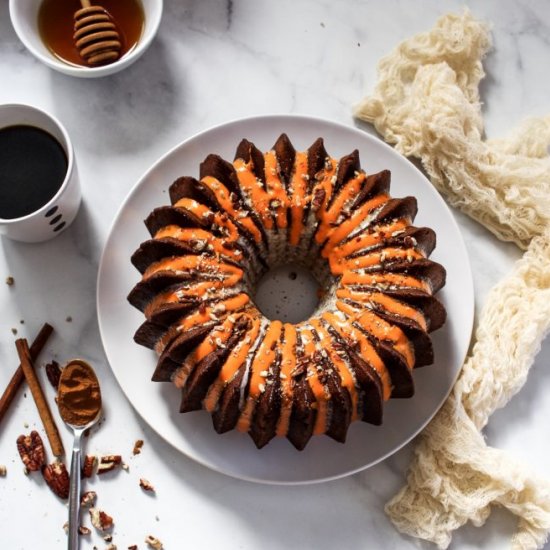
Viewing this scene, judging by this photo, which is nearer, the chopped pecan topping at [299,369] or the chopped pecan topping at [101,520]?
the chopped pecan topping at [299,369]

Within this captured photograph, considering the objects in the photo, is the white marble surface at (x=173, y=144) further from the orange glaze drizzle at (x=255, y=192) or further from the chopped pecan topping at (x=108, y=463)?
the orange glaze drizzle at (x=255, y=192)

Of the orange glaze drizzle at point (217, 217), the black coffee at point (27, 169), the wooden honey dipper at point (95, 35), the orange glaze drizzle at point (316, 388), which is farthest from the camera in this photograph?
the wooden honey dipper at point (95, 35)

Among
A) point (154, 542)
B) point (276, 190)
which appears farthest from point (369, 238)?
point (154, 542)

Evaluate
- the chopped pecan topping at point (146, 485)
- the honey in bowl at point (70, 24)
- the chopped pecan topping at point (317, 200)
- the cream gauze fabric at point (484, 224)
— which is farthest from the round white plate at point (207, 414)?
the honey in bowl at point (70, 24)

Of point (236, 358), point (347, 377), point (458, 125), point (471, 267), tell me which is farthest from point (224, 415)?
point (458, 125)

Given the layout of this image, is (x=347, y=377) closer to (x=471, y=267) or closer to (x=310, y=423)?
(x=310, y=423)

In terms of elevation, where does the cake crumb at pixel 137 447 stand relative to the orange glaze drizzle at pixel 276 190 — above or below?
below

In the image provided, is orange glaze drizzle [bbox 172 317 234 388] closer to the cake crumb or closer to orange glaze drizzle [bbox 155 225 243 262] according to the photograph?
orange glaze drizzle [bbox 155 225 243 262]
